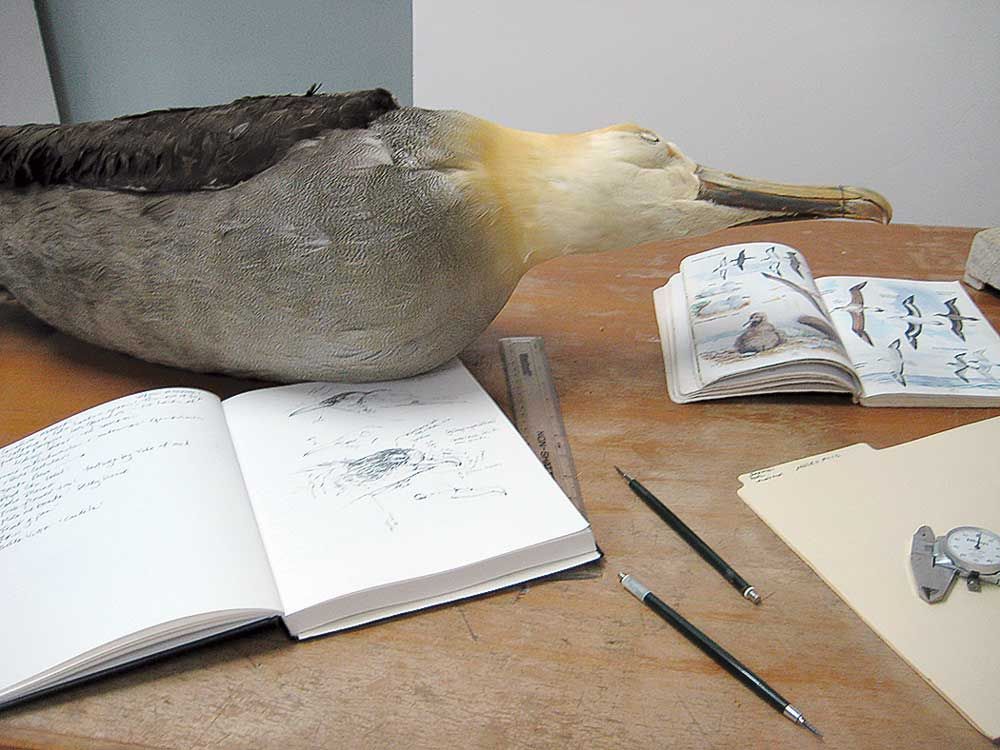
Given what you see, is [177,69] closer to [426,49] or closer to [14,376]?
[426,49]

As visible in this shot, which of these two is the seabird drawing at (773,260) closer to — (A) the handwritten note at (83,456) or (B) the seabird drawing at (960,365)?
(B) the seabird drawing at (960,365)

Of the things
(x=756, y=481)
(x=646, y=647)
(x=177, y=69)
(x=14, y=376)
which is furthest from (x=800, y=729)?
(x=177, y=69)

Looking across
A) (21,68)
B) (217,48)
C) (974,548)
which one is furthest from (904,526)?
(21,68)

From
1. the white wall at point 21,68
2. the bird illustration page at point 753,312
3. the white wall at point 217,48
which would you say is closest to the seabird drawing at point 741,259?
the bird illustration page at point 753,312

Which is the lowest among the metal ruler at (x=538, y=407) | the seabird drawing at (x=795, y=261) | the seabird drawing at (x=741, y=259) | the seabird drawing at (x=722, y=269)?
the metal ruler at (x=538, y=407)

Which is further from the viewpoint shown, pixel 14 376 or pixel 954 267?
pixel 954 267

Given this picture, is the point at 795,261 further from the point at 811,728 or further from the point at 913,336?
the point at 811,728

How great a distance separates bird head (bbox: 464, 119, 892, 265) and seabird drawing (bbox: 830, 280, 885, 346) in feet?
0.54

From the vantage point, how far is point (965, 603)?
73cm

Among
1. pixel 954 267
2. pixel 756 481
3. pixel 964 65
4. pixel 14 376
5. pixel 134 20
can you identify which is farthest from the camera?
pixel 134 20

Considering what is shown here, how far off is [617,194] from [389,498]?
0.37 meters

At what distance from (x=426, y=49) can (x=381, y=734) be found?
146 centimetres

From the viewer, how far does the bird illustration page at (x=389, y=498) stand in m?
0.72

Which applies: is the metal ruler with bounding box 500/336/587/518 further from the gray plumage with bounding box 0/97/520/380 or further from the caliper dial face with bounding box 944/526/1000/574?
the caliper dial face with bounding box 944/526/1000/574
